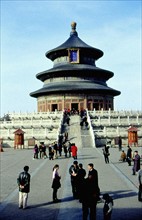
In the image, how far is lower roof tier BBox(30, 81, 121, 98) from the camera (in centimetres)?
5766

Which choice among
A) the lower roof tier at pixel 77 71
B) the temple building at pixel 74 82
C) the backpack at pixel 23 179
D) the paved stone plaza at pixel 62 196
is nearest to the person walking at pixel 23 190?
the backpack at pixel 23 179

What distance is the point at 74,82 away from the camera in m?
60.5

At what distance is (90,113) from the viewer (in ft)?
154

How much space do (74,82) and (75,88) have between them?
133 inches

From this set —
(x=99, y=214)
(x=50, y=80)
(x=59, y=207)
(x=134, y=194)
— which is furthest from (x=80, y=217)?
(x=50, y=80)

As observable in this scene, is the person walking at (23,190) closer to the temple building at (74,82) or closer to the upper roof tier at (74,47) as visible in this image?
the temple building at (74,82)

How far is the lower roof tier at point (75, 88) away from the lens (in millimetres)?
57656

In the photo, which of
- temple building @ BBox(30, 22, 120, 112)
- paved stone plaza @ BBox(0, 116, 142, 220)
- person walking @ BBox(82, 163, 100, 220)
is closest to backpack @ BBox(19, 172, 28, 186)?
paved stone plaza @ BBox(0, 116, 142, 220)

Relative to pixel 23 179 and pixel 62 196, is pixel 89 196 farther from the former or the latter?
pixel 62 196

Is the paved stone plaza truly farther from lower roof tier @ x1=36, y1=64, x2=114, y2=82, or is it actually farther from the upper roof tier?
the upper roof tier

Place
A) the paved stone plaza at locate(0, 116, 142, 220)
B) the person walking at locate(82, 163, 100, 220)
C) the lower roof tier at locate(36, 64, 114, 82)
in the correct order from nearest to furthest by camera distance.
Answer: the person walking at locate(82, 163, 100, 220) → the paved stone plaza at locate(0, 116, 142, 220) → the lower roof tier at locate(36, 64, 114, 82)

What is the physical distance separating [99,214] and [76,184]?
2019 mm

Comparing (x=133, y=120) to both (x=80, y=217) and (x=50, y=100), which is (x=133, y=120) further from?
(x=80, y=217)

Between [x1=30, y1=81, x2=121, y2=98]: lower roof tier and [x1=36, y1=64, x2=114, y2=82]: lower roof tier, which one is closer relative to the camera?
[x1=30, y1=81, x2=121, y2=98]: lower roof tier
